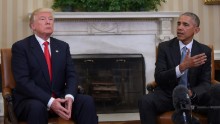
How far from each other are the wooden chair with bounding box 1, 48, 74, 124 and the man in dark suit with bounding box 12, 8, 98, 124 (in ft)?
0.15

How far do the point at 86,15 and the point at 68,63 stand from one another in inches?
54.9

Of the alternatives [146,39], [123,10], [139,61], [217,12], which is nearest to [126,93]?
[139,61]

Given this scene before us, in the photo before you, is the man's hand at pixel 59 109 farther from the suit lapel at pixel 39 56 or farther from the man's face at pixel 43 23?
the man's face at pixel 43 23

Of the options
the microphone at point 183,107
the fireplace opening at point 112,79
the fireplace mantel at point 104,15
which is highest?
the fireplace mantel at point 104,15

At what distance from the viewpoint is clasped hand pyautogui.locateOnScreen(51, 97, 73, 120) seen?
7.21 ft

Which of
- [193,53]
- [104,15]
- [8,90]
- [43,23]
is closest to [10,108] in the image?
[8,90]

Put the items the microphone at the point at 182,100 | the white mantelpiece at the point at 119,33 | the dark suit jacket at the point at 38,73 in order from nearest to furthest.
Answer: the microphone at the point at 182,100
the dark suit jacket at the point at 38,73
the white mantelpiece at the point at 119,33

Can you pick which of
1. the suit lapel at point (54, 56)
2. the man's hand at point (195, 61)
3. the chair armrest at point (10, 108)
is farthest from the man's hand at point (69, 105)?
the man's hand at point (195, 61)

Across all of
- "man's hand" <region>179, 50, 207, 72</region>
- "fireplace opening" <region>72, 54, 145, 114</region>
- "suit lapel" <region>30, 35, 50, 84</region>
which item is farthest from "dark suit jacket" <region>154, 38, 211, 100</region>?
"fireplace opening" <region>72, 54, 145, 114</region>

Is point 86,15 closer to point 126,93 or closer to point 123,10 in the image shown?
point 123,10

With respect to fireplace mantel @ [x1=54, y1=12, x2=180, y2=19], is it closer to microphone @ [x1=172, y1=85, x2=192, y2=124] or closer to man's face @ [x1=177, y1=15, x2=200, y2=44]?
man's face @ [x1=177, y1=15, x2=200, y2=44]

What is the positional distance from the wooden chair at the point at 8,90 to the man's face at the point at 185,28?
1083 mm

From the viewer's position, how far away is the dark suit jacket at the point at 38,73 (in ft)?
7.50

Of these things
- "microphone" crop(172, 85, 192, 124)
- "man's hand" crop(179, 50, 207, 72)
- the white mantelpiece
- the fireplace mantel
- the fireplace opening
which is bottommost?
the fireplace opening
